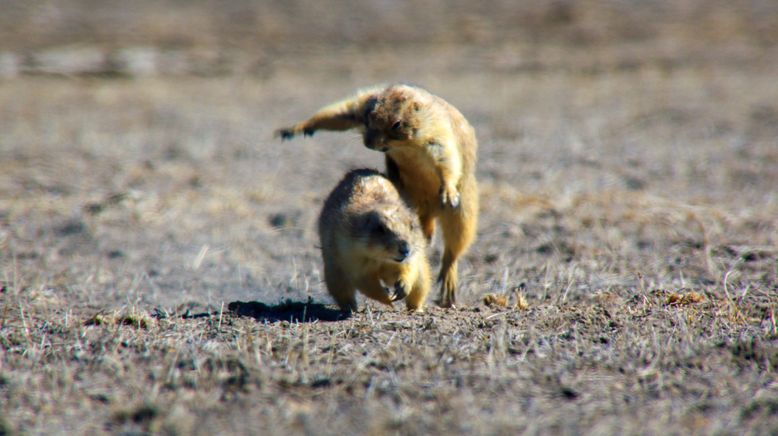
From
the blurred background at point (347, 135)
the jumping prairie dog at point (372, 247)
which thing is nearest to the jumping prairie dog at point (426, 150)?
the jumping prairie dog at point (372, 247)

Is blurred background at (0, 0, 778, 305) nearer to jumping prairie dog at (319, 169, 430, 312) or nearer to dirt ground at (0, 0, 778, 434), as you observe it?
dirt ground at (0, 0, 778, 434)

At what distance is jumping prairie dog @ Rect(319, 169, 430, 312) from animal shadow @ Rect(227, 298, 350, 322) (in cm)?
19

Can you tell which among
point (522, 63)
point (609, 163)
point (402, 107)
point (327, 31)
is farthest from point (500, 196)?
point (327, 31)

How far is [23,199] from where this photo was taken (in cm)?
1074

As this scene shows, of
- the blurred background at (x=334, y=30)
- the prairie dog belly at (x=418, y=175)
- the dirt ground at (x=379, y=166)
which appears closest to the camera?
the dirt ground at (x=379, y=166)

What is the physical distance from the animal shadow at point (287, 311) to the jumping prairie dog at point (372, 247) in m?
0.19

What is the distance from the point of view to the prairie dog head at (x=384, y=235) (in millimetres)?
6402

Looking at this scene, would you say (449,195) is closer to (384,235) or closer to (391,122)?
(391,122)

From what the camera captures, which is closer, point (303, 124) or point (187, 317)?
point (187, 317)

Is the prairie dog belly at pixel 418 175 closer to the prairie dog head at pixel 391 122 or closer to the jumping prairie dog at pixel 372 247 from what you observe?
the prairie dog head at pixel 391 122

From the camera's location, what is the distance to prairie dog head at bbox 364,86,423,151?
7.06 m

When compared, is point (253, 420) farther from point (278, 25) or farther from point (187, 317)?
point (278, 25)

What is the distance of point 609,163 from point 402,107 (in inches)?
227

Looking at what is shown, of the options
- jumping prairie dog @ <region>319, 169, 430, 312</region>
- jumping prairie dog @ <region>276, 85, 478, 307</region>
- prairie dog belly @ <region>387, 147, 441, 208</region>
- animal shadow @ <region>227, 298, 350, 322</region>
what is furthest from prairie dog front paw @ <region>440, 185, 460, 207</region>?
animal shadow @ <region>227, 298, 350, 322</region>
